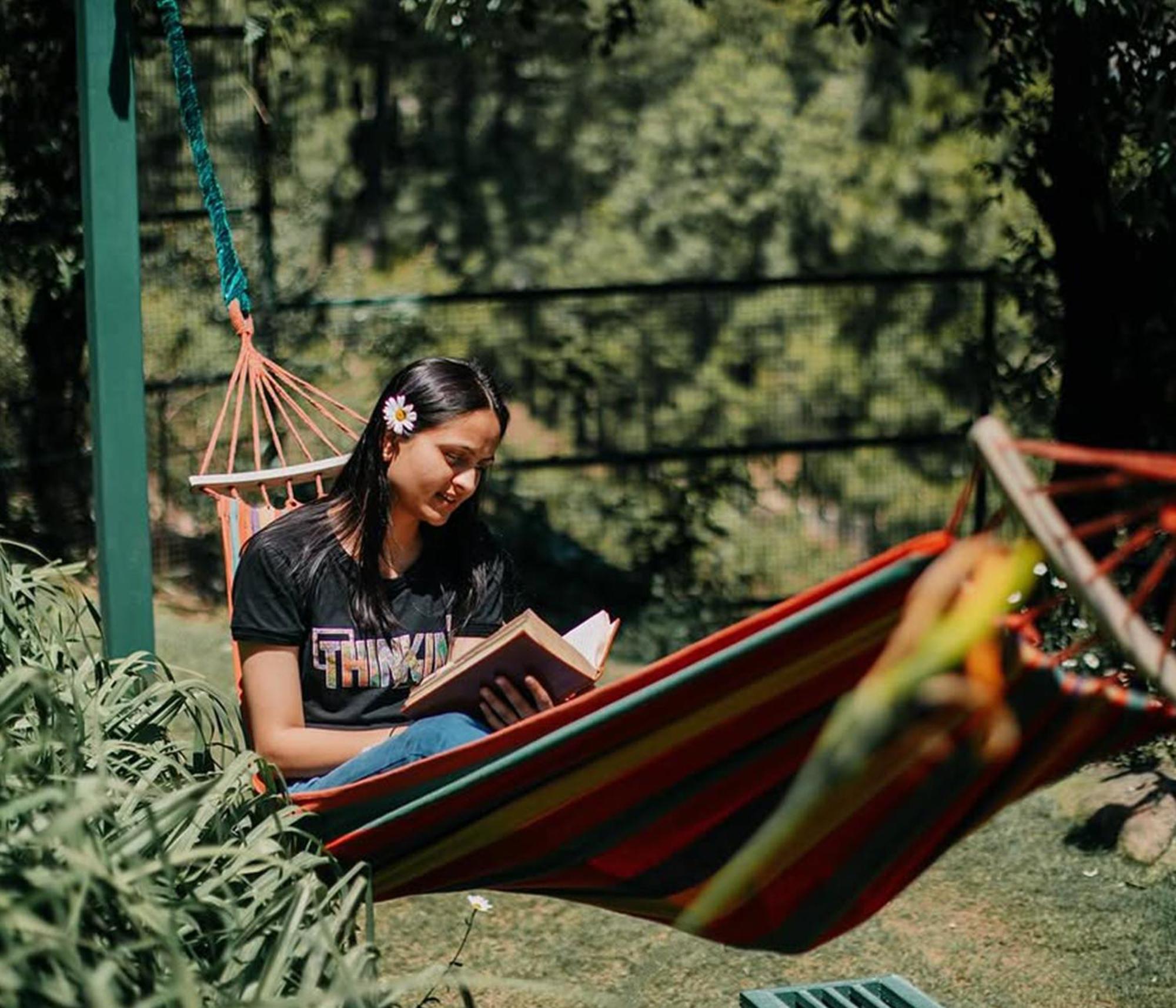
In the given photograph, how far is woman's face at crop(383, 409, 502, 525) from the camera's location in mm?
2570

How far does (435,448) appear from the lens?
2572 millimetres

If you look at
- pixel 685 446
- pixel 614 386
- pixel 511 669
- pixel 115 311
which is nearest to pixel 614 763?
pixel 511 669

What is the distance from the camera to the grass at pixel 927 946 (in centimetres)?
296

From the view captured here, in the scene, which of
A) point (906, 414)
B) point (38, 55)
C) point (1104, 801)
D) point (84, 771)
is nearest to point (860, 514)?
point (906, 414)

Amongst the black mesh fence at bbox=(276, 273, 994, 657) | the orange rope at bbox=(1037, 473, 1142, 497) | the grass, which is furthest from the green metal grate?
the black mesh fence at bbox=(276, 273, 994, 657)

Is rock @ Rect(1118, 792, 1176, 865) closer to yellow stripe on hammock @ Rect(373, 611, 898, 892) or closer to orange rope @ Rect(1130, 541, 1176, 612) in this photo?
yellow stripe on hammock @ Rect(373, 611, 898, 892)

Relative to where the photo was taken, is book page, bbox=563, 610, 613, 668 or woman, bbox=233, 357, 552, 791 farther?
book page, bbox=563, 610, 613, 668

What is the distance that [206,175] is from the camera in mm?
3047

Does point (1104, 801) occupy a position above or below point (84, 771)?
below

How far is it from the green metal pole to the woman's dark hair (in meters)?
0.26

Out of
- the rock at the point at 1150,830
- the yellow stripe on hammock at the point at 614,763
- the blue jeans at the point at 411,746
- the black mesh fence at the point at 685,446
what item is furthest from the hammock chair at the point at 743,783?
the black mesh fence at the point at 685,446

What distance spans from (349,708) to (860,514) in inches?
141

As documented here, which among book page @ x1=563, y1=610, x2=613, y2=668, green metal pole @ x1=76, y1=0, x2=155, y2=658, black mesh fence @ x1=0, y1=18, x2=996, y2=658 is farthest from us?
black mesh fence @ x1=0, y1=18, x2=996, y2=658

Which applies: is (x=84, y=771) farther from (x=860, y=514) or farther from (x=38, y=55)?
(x=860, y=514)
